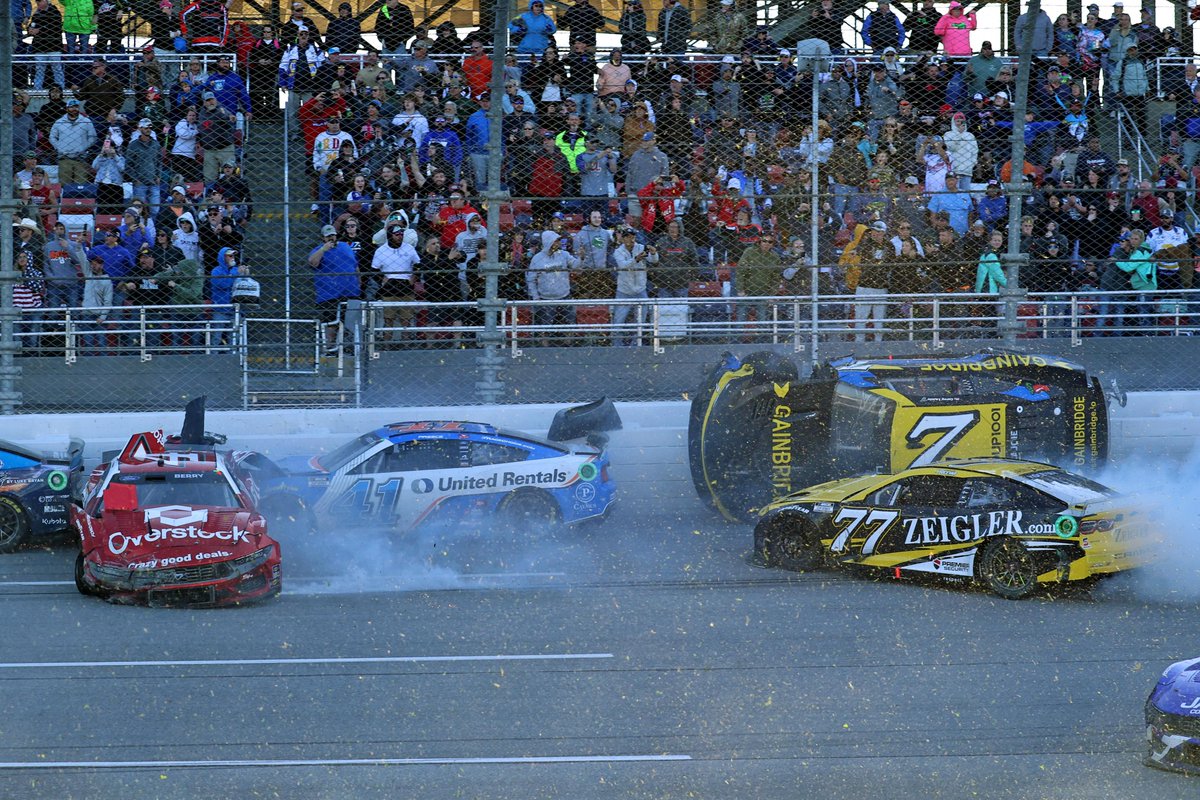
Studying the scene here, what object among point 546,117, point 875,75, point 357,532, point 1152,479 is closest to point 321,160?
point 546,117

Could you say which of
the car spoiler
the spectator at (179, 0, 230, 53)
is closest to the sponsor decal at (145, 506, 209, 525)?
the car spoiler

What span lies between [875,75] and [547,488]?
6.29 meters

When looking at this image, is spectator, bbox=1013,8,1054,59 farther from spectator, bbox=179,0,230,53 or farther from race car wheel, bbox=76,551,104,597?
race car wheel, bbox=76,551,104,597

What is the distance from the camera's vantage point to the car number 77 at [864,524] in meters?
11.0

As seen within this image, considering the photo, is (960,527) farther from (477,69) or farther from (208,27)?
(208,27)

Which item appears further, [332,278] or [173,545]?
[332,278]

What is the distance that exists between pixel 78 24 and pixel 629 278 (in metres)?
6.97

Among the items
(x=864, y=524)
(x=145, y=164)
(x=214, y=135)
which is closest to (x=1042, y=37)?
(x=864, y=524)

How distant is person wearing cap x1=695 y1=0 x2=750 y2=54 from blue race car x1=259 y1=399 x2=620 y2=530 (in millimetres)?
6069

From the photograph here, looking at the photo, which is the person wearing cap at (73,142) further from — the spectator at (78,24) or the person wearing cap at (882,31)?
the person wearing cap at (882,31)

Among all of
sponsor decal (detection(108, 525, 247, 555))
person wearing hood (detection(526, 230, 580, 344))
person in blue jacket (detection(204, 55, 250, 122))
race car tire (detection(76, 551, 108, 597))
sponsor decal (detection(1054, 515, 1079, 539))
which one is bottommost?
race car tire (detection(76, 551, 108, 597))

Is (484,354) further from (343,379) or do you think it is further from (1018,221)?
(1018,221)

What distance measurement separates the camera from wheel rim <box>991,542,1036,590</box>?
1041 cm

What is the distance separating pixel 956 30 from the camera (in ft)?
55.4
